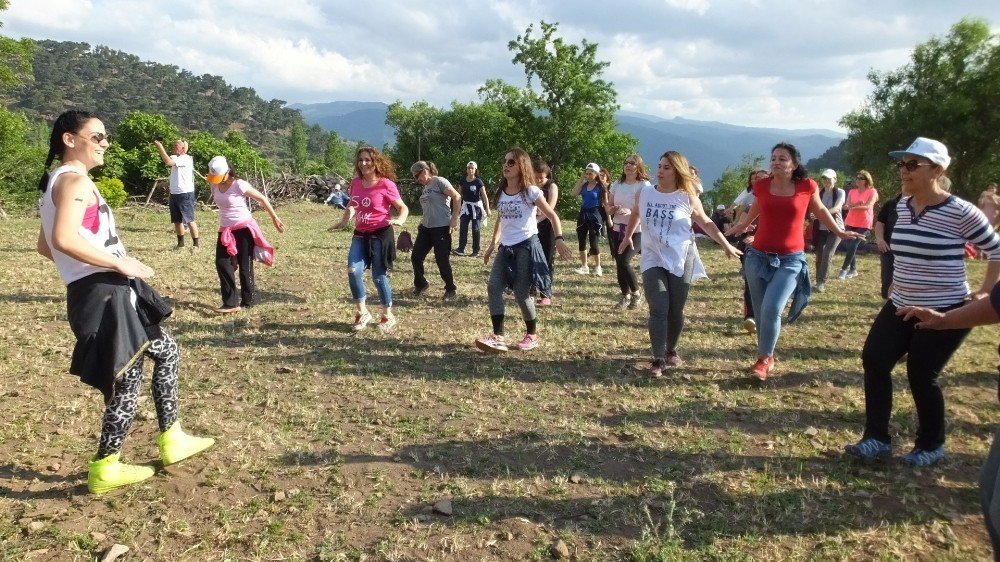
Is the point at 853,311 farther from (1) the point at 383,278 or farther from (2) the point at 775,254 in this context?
(1) the point at 383,278

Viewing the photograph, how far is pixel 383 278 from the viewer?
22.2 feet

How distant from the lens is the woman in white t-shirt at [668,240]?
5332mm

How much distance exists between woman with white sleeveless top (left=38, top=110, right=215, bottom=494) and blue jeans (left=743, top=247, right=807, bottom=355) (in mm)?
4312

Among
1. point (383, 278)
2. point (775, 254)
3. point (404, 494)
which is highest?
point (775, 254)

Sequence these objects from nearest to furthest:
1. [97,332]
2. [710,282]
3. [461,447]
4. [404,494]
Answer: [97,332] < [404,494] < [461,447] < [710,282]

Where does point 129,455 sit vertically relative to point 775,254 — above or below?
below

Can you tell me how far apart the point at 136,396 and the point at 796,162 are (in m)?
4.85

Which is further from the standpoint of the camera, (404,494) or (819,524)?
(404,494)

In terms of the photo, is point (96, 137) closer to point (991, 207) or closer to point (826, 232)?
point (991, 207)

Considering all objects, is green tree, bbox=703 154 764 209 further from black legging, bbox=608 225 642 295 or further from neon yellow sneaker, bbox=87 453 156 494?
neon yellow sneaker, bbox=87 453 156 494

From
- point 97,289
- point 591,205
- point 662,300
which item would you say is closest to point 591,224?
point 591,205

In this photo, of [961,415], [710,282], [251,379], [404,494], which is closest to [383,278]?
[251,379]

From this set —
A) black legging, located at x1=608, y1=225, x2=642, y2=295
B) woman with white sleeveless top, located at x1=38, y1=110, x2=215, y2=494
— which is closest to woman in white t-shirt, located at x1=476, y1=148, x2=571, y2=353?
black legging, located at x1=608, y1=225, x2=642, y2=295

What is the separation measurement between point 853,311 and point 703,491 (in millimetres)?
6216
